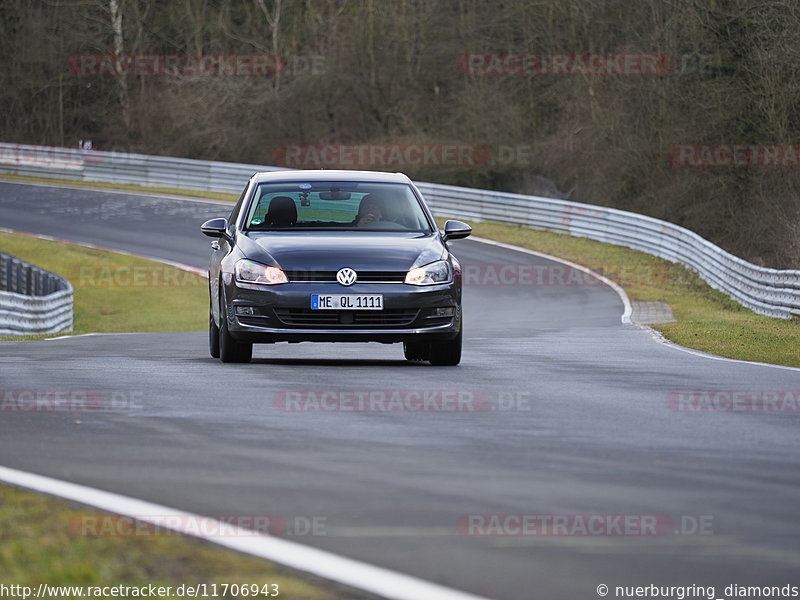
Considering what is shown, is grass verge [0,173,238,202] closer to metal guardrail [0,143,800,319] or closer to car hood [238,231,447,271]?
metal guardrail [0,143,800,319]

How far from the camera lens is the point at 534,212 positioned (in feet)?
139

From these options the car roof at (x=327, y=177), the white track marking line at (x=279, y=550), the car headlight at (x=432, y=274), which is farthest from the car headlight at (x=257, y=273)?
the white track marking line at (x=279, y=550)

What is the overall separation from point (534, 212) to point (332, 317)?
102ft

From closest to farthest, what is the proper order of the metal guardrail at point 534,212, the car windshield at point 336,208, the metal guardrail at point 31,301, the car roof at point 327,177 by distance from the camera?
the car windshield at point 336,208 < the car roof at point 327,177 < the metal guardrail at point 31,301 < the metal guardrail at point 534,212

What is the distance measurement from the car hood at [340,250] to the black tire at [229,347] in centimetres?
64

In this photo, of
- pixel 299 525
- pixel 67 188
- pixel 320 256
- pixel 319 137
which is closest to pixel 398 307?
pixel 320 256

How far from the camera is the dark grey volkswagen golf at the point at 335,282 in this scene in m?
11.9

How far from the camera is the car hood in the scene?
1197 cm

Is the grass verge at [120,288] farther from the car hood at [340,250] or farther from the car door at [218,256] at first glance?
the car hood at [340,250]

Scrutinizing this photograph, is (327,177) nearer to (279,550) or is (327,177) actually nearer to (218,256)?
(218,256)

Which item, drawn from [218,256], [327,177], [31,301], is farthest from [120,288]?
[218,256]

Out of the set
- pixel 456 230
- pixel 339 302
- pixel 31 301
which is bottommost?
pixel 31 301

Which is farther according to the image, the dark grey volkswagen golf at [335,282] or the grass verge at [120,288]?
the grass verge at [120,288]

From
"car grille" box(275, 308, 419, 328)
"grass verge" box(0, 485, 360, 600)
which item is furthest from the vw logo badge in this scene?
"grass verge" box(0, 485, 360, 600)
